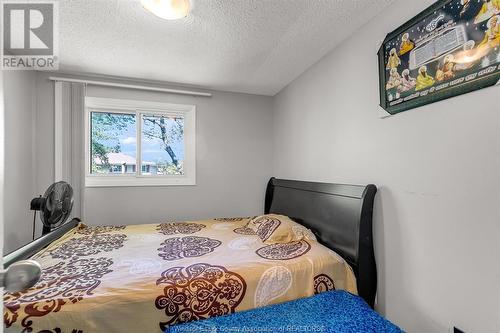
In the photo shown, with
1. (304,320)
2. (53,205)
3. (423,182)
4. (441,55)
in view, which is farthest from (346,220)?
(53,205)

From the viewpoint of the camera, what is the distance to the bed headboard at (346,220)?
1.55 m

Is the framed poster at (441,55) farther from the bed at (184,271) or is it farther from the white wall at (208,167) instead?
the white wall at (208,167)

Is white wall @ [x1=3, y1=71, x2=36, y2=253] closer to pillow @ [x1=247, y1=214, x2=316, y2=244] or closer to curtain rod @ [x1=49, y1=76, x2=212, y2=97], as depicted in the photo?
curtain rod @ [x1=49, y1=76, x2=212, y2=97]

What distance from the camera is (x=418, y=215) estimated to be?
1362 millimetres

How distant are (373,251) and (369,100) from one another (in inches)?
41.6

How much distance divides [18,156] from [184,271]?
203cm

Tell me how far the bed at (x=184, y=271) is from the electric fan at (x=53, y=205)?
11 centimetres

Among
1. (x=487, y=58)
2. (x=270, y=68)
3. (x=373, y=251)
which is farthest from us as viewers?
(x=270, y=68)

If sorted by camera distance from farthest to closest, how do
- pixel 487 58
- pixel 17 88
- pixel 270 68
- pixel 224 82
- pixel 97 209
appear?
1. pixel 224 82
2. pixel 97 209
3. pixel 270 68
4. pixel 17 88
5. pixel 487 58

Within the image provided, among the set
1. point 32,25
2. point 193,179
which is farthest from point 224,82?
point 32,25

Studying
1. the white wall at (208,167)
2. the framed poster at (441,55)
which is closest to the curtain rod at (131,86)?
the white wall at (208,167)

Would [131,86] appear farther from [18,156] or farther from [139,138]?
[18,156]

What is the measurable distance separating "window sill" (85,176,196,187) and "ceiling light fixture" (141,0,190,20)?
6.10 ft

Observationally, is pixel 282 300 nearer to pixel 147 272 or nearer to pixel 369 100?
pixel 147 272
